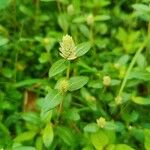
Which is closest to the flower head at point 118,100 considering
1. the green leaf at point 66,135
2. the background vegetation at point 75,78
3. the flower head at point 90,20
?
the background vegetation at point 75,78

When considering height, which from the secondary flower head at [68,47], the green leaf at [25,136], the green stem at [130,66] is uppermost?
the secondary flower head at [68,47]

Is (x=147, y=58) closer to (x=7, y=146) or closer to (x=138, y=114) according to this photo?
(x=138, y=114)

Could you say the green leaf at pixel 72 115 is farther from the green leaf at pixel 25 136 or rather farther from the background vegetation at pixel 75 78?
the green leaf at pixel 25 136

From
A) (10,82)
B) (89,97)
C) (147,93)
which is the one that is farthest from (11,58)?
(147,93)

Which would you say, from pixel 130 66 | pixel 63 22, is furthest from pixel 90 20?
pixel 130 66

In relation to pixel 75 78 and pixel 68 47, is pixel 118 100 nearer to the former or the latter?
pixel 75 78

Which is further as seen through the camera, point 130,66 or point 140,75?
point 130,66
